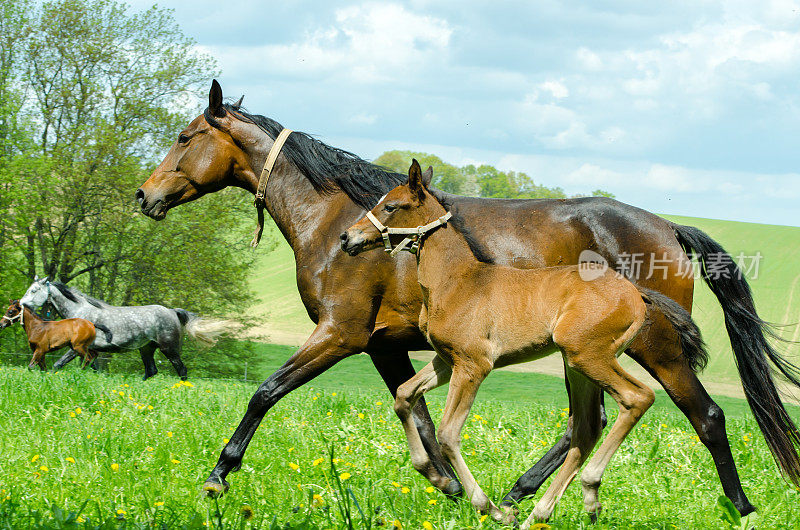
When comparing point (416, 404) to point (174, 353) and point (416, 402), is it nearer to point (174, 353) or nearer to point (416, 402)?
point (416, 402)

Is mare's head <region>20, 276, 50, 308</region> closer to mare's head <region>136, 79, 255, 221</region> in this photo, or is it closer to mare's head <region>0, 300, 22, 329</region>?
mare's head <region>0, 300, 22, 329</region>

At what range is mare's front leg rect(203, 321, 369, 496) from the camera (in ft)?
15.0

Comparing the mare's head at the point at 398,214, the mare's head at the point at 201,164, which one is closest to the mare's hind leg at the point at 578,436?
the mare's head at the point at 398,214

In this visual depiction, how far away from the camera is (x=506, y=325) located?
3.78 m

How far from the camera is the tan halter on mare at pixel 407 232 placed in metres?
4.05

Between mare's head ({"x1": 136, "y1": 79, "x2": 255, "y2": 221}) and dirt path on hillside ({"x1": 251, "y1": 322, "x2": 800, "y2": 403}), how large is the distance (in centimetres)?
2289

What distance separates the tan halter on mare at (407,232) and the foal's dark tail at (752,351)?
2074 millimetres

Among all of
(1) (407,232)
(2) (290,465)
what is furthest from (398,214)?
(2) (290,465)

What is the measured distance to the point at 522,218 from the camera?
520 centimetres

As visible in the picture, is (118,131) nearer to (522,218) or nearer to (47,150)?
(47,150)

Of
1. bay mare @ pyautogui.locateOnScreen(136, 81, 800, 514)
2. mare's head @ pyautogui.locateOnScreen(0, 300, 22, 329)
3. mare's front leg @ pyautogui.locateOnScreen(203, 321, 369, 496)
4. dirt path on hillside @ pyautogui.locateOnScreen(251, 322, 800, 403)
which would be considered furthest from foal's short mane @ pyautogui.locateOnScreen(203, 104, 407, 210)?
dirt path on hillside @ pyautogui.locateOnScreen(251, 322, 800, 403)

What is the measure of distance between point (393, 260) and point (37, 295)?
13290mm

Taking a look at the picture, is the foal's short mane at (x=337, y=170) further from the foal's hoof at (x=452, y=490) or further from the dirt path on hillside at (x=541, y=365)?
the dirt path on hillside at (x=541, y=365)

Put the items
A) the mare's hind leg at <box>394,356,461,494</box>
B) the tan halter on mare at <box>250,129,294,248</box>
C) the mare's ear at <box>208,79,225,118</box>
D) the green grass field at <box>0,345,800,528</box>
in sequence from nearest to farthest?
the green grass field at <box>0,345,800,528</box>
the mare's hind leg at <box>394,356,461,494</box>
the tan halter on mare at <box>250,129,294,248</box>
the mare's ear at <box>208,79,225,118</box>
